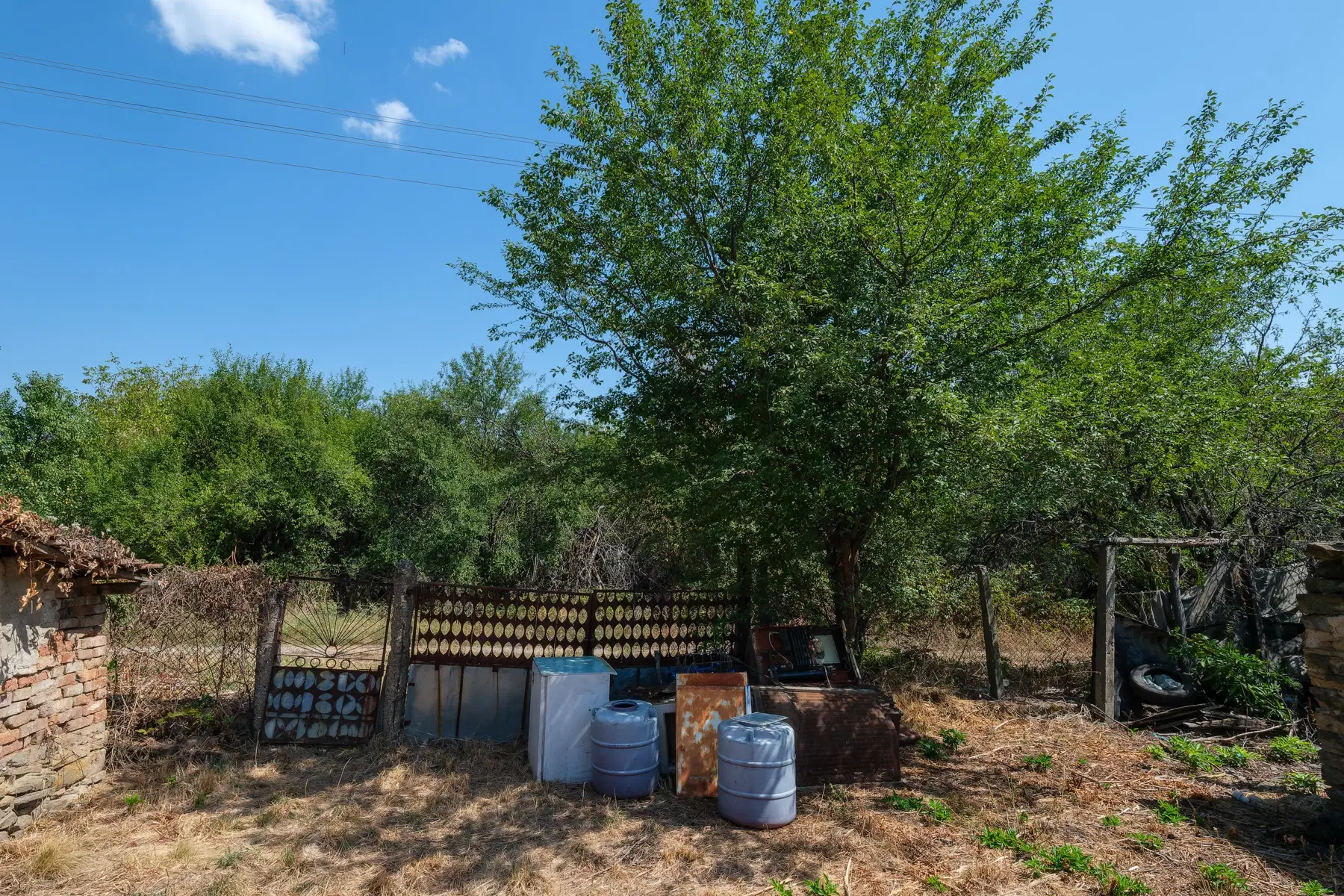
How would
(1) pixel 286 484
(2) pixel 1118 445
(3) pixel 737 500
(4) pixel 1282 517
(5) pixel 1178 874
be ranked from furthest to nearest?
(1) pixel 286 484 < (4) pixel 1282 517 < (3) pixel 737 500 < (2) pixel 1118 445 < (5) pixel 1178 874

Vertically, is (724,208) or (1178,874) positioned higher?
(724,208)

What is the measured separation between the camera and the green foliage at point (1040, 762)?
21.4ft

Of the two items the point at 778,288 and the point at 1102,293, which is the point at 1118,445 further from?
the point at 778,288

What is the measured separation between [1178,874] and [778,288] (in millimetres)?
5113

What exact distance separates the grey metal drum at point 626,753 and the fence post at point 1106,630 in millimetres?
5339

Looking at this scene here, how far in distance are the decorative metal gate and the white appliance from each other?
197cm

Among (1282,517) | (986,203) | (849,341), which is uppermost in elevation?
(986,203)

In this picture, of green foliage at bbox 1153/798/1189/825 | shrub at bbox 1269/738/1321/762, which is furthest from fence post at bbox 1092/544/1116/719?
green foliage at bbox 1153/798/1189/825

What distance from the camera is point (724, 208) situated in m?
8.01

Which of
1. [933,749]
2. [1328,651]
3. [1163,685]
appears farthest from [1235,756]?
[933,749]

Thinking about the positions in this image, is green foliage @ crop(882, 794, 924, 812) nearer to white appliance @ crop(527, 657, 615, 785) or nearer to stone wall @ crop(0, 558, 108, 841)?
white appliance @ crop(527, 657, 615, 785)

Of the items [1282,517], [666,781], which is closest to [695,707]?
[666,781]

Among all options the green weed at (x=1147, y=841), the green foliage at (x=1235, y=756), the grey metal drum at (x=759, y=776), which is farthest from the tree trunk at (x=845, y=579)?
the green foliage at (x=1235, y=756)

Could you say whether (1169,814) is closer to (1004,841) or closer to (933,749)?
(1004,841)
